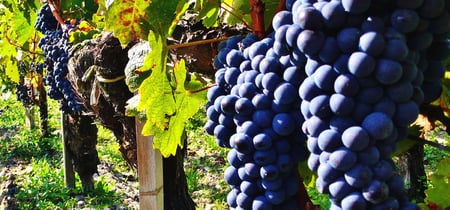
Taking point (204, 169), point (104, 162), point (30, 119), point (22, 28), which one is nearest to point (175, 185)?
point (22, 28)

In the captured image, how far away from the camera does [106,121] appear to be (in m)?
2.16

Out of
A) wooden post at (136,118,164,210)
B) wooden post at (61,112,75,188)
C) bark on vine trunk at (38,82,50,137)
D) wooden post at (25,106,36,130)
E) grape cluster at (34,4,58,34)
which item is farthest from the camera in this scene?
wooden post at (25,106,36,130)

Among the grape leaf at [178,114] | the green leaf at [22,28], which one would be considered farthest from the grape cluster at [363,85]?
the green leaf at [22,28]

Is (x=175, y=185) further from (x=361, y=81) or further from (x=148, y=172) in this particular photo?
(x=361, y=81)

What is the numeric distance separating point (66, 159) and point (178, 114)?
137 inches

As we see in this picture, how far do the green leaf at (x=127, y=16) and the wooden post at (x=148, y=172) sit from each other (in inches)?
25.9

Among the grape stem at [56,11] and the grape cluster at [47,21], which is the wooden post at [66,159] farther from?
the grape stem at [56,11]

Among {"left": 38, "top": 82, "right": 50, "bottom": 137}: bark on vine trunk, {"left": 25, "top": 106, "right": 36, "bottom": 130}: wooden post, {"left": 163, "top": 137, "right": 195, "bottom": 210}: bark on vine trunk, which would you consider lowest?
{"left": 25, "top": 106, "right": 36, "bottom": 130}: wooden post

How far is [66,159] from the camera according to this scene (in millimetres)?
4297

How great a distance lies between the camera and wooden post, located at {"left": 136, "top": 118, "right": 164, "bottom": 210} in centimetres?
159

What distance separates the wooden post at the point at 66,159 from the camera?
3959mm

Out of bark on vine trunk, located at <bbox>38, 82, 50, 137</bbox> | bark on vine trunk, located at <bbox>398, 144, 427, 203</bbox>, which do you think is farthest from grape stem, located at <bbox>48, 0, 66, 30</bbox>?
bark on vine trunk, located at <bbox>38, 82, 50, 137</bbox>

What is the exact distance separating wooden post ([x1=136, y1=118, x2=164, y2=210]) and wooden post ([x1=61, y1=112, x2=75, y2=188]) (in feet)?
7.68

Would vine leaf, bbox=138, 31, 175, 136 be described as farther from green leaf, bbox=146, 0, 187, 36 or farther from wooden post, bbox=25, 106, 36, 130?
wooden post, bbox=25, 106, 36, 130
